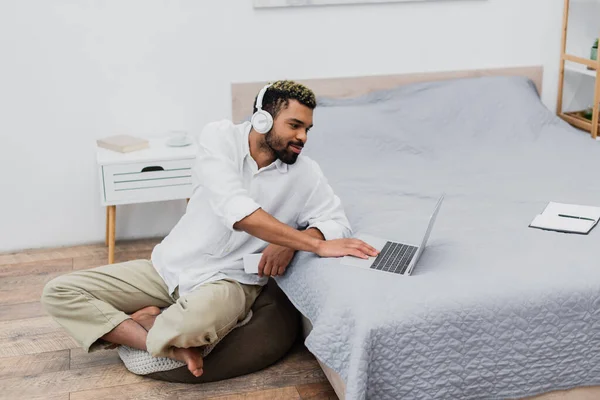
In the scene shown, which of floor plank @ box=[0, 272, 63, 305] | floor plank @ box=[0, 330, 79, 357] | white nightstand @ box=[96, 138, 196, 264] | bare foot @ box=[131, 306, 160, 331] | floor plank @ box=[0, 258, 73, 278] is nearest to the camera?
bare foot @ box=[131, 306, 160, 331]

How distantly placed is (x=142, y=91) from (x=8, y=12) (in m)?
0.64

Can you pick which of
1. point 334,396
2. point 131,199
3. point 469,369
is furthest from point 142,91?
point 469,369

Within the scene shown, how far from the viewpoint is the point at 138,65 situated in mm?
3451

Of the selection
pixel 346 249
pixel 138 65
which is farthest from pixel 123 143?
pixel 346 249

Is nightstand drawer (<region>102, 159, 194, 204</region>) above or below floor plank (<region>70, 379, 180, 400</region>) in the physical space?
above

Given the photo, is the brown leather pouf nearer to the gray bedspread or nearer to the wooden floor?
the wooden floor

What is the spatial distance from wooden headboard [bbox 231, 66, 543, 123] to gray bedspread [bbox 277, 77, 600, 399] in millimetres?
614

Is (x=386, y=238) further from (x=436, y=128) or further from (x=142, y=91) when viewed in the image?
(x=142, y=91)

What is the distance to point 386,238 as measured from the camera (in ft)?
7.92

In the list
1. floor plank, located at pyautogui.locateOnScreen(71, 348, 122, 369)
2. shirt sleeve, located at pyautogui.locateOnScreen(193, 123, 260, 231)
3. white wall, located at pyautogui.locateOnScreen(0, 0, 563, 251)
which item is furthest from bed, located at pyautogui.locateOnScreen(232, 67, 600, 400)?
floor plank, located at pyautogui.locateOnScreen(71, 348, 122, 369)

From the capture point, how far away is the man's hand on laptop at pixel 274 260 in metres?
2.37

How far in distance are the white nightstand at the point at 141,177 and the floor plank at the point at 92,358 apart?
0.69m

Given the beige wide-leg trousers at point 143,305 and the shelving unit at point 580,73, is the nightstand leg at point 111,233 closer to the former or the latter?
the beige wide-leg trousers at point 143,305

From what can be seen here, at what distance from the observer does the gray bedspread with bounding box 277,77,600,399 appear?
194 cm
